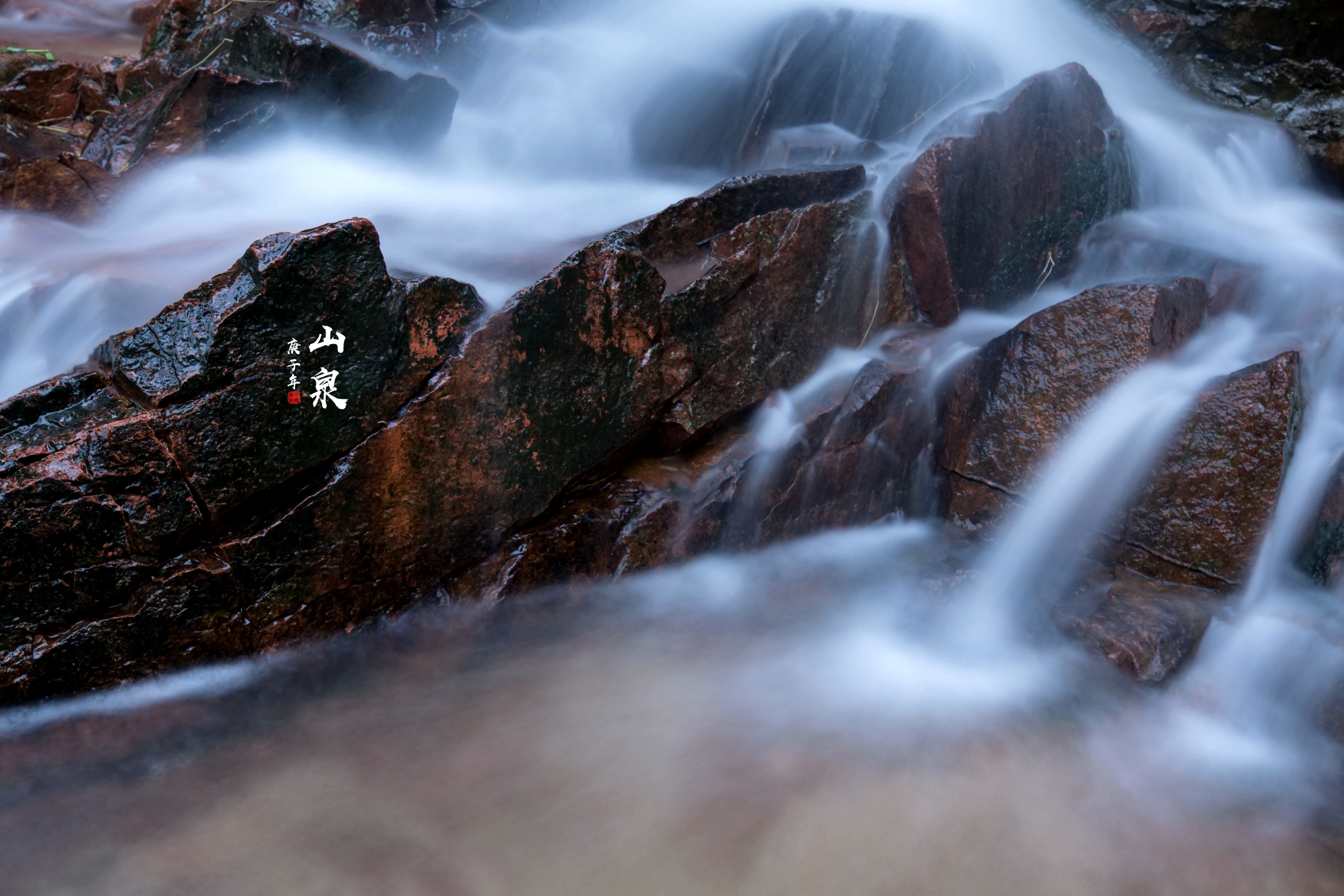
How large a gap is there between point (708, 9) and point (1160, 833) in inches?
252

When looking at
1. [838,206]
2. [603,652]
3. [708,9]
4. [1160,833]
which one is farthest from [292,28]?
[1160,833]

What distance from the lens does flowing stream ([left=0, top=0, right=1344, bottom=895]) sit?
8.73 feet

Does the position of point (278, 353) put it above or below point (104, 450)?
above

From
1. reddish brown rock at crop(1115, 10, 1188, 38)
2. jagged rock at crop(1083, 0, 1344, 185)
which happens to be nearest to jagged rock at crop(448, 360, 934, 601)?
jagged rock at crop(1083, 0, 1344, 185)

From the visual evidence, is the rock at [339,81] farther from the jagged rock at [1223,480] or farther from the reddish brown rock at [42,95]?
the jagged rock at [1223,480]

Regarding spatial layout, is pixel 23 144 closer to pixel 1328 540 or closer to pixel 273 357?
pixel 273 357

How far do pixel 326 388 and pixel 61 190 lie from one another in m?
2.87

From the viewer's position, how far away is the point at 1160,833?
288cm

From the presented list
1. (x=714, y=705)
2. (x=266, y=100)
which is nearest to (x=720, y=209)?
(x=714, y=705)

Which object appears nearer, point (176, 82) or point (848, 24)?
point (176, 82)

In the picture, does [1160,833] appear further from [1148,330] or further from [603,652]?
[1148,330]

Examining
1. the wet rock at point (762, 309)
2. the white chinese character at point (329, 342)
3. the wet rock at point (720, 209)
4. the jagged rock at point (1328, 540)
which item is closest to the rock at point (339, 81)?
the wet rock at point (720, 209)

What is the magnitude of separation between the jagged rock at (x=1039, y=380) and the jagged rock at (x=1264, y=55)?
4250 millimetres

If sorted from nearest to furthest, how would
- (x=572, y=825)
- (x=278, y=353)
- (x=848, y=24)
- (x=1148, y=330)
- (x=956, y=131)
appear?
(x=572, y=825)
(x=278, y=353)
(x=1148, y=330)
(x=956, y=131)
(x=848, y=24)
